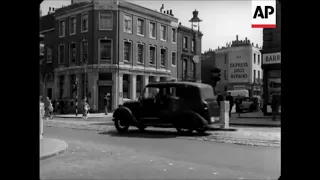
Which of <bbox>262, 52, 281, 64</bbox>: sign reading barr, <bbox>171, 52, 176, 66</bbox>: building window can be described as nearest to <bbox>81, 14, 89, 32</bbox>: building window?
<bbox>171, 52, 176, 66</bbox>: building window

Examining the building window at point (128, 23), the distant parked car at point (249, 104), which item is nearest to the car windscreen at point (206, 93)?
the distant parked car at point (249, 104)

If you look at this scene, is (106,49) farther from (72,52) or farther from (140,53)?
(72,52)

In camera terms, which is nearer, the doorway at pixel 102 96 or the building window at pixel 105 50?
the doorway at pixel 102 96

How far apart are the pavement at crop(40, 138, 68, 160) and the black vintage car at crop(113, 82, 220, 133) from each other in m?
4.06

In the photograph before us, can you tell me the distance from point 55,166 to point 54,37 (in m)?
34.5

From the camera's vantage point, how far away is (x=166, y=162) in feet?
24.8

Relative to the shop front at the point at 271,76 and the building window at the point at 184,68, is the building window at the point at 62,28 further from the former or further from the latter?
the shop front at the point at 271,76

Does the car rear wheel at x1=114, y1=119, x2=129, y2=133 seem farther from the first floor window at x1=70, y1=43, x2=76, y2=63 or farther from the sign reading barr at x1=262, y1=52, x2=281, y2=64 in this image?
the first floor window at x1=70, y1=43, x2=76, y2=63

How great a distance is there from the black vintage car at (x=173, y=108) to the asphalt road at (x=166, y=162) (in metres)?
2.23

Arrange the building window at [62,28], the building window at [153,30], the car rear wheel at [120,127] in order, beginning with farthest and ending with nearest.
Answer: the building window at [153,30], the building window at [62,28], the car rear wheel at [120,127]

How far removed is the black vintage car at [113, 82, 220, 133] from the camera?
13.0 m

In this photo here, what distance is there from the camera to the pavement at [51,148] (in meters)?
8.23
